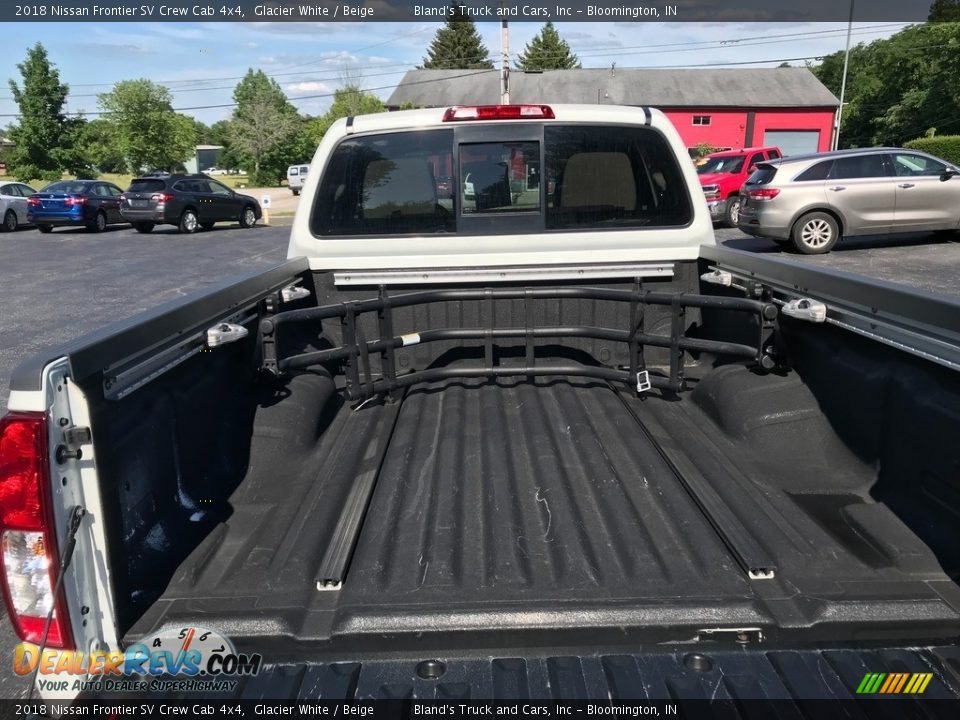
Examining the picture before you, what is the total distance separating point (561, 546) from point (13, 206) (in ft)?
86.8

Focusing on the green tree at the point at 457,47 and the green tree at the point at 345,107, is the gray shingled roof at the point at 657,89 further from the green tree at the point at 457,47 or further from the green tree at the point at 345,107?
the green tree at the point at 457,47

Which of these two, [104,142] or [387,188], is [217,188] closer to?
[387,188]

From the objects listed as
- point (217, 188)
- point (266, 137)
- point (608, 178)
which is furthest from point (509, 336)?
point (266, 137)

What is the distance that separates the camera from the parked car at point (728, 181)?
62.1 ft

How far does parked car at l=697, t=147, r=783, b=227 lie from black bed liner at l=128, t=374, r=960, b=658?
17033 millimetres

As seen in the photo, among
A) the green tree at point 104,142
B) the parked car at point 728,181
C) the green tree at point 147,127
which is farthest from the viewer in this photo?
the green tree at point 104,142

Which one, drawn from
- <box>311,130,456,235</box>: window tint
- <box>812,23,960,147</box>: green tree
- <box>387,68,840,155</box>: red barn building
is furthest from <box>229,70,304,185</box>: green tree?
<box>311,130,456,235</box>: window tint

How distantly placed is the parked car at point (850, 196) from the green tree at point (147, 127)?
5103 centimetres

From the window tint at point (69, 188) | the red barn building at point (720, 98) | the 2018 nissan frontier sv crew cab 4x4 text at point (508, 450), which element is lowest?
the 2018 nissan frontier sv crew cab 4x4 text at point (508, 450)

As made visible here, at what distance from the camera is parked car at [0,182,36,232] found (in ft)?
75.2

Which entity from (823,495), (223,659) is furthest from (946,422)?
(223,659)

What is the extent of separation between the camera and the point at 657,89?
5059cm

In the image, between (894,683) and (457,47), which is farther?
(457,47)
